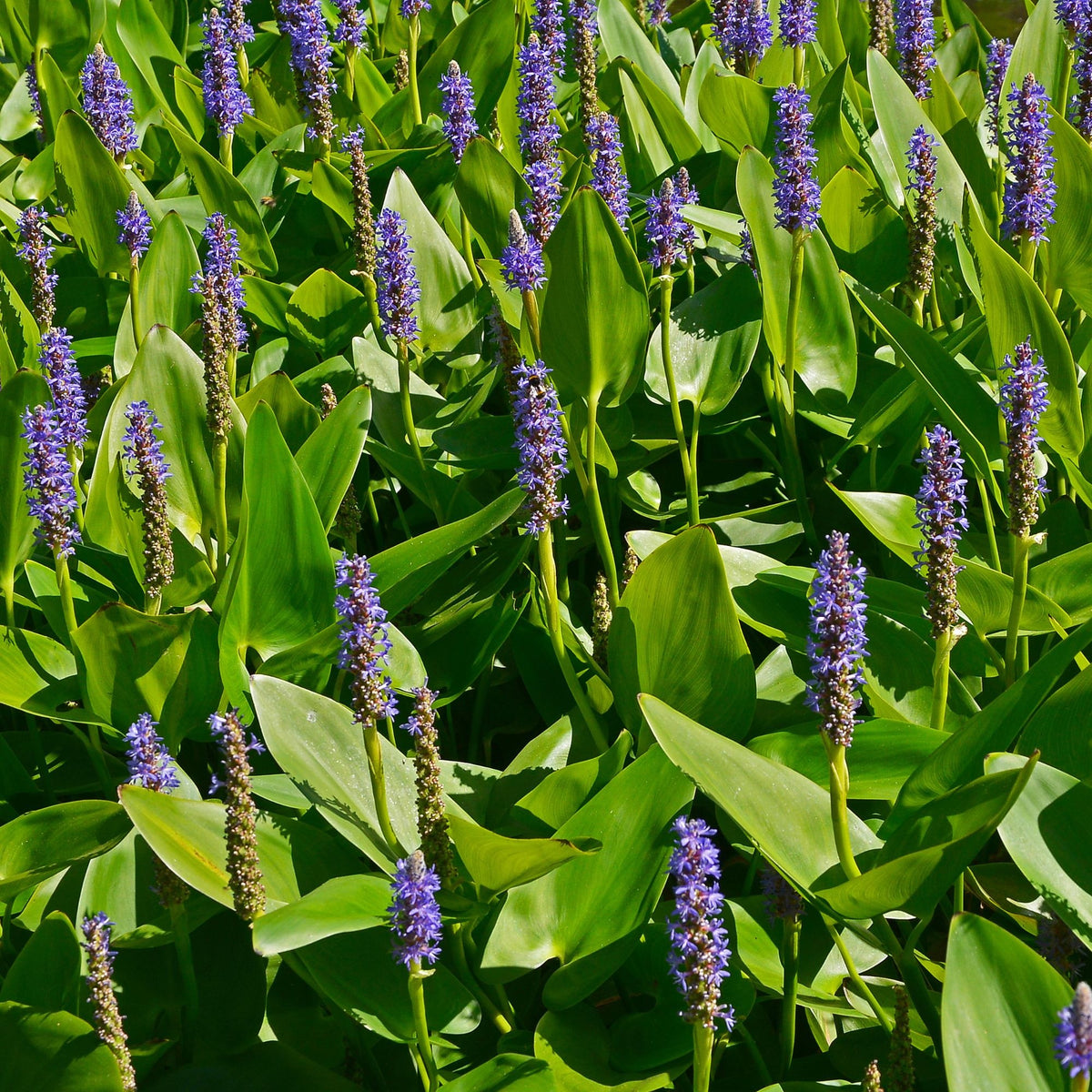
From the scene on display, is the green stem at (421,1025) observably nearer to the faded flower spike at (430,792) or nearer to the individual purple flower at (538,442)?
the faded flower spike at (430,792)

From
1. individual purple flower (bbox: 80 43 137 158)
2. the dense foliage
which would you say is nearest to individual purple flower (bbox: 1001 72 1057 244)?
the dense foliage

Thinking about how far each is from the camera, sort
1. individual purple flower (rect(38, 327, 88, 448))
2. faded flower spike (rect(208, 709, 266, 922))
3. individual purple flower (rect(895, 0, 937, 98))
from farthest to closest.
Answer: individual purple flower (rect(895, 0, 937, 98)), individual purple flower (rect(38, 327, 88, 448)), faded flower spike (rect(208, 709, 266, 922))

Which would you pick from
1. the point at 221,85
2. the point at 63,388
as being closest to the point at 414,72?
the point at 221,85

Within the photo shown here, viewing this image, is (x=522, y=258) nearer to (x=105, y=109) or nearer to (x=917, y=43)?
(x=105, y=109)

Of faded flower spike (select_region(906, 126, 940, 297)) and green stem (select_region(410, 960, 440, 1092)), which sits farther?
faded flower spike (select_region(906, 126, 940, 297))

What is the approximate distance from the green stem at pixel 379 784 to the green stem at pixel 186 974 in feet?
1.08

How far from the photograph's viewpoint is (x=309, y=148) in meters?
3.70

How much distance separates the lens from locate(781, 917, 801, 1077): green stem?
1.92m

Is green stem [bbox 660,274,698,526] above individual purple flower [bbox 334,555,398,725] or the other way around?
above

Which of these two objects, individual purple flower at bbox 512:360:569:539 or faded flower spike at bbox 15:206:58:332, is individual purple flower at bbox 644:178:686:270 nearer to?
individual purple flower at bbox 512:360:569:539

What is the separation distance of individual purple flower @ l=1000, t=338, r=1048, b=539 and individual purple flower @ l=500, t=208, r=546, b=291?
0.89 m

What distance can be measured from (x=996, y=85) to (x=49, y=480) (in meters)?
2.63

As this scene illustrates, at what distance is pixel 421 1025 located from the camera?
A: 5.72 feet

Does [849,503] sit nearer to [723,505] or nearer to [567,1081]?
[723,505]
